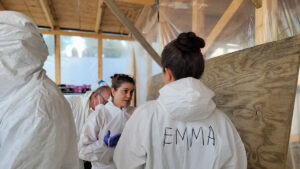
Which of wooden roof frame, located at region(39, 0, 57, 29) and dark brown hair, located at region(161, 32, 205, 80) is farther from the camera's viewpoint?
wooden roof frame, located at region(39, 0, 57, 29)

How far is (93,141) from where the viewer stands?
1219 mm

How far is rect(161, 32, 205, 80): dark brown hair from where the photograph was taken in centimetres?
69

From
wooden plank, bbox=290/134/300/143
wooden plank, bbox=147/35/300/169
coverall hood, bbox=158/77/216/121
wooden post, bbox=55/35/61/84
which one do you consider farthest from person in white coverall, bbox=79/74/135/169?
wooden post, bbox=55/35/61/84

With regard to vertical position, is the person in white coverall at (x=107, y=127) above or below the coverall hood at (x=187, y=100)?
below

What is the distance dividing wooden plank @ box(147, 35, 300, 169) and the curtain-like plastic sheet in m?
0.11

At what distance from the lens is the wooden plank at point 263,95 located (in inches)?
28.3

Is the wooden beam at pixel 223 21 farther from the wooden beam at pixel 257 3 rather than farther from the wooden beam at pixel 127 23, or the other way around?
the wooden beam at pixel 127 23

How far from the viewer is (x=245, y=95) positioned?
0.92 metres

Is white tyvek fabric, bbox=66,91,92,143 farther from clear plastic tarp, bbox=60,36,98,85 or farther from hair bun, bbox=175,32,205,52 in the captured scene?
clear plastic tarp, bbox=60,36,98,85

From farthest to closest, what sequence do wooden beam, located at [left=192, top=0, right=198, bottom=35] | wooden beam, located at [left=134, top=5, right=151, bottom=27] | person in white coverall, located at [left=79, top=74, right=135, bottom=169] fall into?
wooden beam, located at [left=134, top=5, right=151, bottom=27] → wooden beam, located at [left=192, top=0, right=198, bottom=35] → person in white coverall, located at [left=79, top=74, right=135, bottom=169]

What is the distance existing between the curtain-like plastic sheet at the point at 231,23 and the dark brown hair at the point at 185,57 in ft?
1.55

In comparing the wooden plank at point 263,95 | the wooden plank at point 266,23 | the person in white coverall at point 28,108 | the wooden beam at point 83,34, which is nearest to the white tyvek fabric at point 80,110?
the person in white coverall at point 28,108

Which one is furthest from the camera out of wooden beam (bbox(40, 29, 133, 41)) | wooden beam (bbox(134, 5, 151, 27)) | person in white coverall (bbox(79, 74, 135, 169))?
wooden beam (bbox(40, 29, 133, 41))

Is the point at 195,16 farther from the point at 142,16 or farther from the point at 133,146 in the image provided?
the point at 142,16
